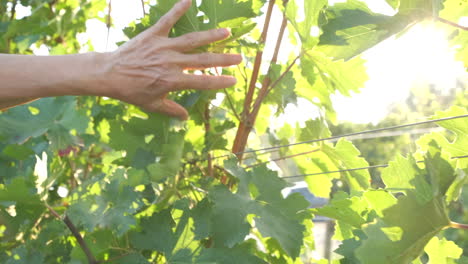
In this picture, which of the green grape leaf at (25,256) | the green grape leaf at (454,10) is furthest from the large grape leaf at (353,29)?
the green grape leaf at (25,256)

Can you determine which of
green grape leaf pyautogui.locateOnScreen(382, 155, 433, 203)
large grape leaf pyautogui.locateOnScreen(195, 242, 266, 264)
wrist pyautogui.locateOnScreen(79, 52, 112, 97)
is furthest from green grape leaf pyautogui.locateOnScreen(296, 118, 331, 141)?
green grape leaf pyautogui.locateOnScreen(382, 155, 433, 203)

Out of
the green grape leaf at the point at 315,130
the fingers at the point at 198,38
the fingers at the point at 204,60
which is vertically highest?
the fingers at the point at 198,38

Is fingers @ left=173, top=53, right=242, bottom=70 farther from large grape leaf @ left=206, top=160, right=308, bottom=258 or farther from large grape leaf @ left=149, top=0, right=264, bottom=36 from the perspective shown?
large grape leaf @ left=206, top=160, right=308, bottom=258

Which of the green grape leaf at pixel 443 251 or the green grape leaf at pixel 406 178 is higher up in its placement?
the green grape leaf at pixel 406 178

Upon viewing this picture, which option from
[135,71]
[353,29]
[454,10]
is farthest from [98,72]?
[454,10]

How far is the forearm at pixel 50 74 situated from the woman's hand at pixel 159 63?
0.11 feet

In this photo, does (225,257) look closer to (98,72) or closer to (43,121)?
(98,72)

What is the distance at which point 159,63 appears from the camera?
1.13m

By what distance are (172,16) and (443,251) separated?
25.1 inches

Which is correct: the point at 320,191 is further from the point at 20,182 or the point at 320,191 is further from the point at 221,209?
the point at 20,182

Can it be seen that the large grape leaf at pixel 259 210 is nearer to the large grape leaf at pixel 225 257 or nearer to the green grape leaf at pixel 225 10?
Answer: the large grape leaf at pixel 225 257

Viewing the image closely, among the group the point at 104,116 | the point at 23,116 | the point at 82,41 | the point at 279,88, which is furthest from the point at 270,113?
the point at 82,41

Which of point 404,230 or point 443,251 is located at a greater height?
point 404,230

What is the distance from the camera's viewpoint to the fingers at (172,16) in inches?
43.6
